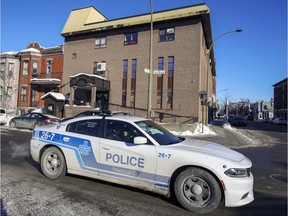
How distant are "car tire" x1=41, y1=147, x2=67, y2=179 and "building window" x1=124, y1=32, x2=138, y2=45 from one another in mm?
21642

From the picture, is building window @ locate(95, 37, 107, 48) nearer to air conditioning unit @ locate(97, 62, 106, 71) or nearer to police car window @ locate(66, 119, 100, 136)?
air conditioning unit @ locate(97, 62, 106, 71)

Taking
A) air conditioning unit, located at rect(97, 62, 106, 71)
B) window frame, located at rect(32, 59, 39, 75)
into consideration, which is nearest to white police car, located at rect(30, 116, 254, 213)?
air conditioning unit, located at rect(97, 62, 106, 71)

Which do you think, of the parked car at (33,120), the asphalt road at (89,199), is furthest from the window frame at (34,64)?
the asphalt road at (89,199)

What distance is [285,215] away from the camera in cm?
381

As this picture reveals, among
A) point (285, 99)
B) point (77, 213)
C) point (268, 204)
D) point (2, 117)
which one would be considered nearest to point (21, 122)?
point (2, 117)

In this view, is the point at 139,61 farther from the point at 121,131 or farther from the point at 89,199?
the point at 89,199

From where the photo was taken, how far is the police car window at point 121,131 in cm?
457

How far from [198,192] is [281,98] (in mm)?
86994

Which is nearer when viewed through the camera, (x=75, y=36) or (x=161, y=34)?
(x=161, y=34)

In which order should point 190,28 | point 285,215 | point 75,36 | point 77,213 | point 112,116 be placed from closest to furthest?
1. point 77,213
2. point 285,215
3. point 112,116
4. point 190,28
5. point 75,36

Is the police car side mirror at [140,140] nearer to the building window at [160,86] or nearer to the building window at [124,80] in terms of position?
the building window at [160,86]

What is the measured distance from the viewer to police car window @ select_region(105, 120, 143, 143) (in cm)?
457

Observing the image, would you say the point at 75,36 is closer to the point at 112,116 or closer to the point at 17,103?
the point at 17,103

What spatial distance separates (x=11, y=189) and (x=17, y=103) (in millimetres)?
32592
